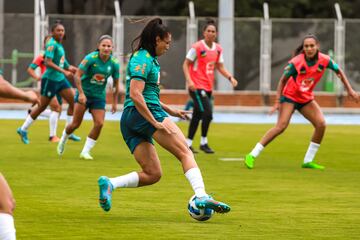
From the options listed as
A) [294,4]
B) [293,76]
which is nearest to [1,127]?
[293,76]

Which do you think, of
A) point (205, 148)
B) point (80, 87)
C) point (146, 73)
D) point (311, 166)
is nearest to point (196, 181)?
point (146, 73)

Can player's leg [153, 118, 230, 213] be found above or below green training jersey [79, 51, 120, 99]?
above

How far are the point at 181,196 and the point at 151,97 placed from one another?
98.7 inches

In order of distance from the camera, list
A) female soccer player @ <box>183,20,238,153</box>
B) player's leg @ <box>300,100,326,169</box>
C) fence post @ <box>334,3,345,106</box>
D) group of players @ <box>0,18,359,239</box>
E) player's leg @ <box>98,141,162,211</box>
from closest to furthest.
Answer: group of players @ <box>0,18,359,239</box> → player's leg @ <box>98,141,162,211</box> → player's leg @ <box>300,100,326,169</box> → female soccer player @ <box>183,20,238,153</box> → fence post @ <box>334,3,345,106</box>

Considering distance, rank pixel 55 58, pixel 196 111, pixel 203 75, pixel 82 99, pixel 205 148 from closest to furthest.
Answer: pixel 82 99
pixel 196 111
pixel 203 75
pixel 205 148
pixel 55 58

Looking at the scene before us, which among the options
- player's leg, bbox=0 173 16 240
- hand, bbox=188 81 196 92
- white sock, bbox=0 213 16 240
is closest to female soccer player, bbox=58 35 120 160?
hand, bbox=188 81 196 92

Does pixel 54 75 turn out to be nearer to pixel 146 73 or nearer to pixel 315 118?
pixel 315 118

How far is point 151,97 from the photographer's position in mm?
11086

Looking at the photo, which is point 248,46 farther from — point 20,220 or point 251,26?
point 20,220

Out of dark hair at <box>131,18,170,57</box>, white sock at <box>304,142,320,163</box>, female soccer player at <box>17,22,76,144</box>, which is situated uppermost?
dark hair at <box>131,18,170,57</box>

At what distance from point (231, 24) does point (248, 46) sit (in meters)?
1.10

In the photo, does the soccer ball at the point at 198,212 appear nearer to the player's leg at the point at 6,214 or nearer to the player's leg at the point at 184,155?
the player's leg at the point at 184,155

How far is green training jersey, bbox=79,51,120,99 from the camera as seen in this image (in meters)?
17.9

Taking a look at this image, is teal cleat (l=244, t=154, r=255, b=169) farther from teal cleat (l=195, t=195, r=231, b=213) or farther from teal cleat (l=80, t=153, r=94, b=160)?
teal cleat (l=195, t=195, r=231, b=213)
